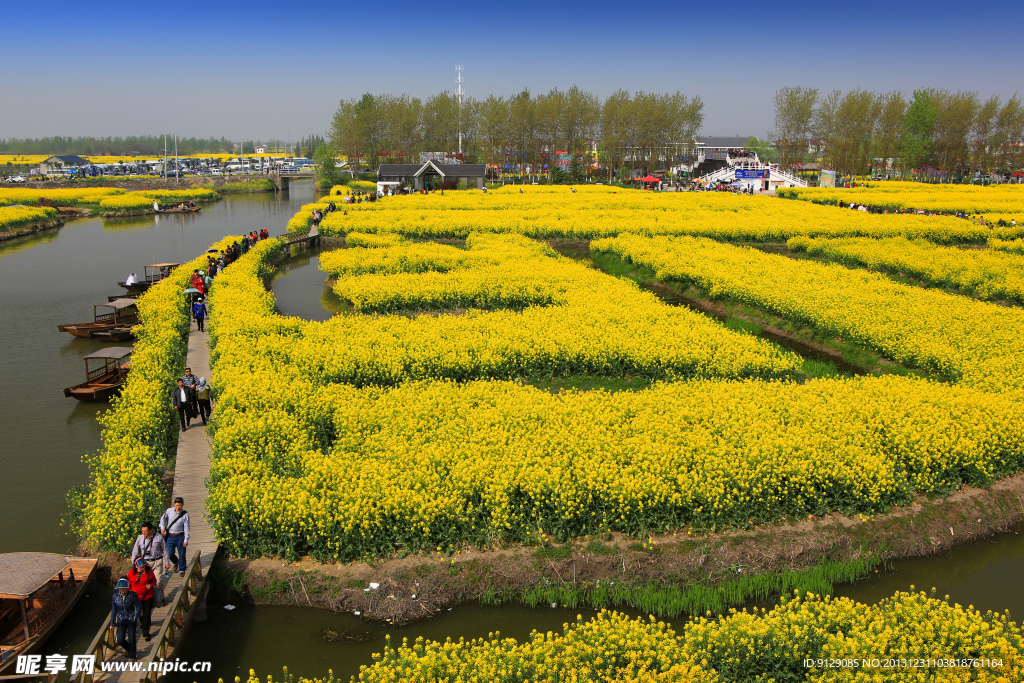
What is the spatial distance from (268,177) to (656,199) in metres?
80.9

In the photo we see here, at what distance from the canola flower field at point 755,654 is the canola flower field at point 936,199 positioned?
5353 centimetres

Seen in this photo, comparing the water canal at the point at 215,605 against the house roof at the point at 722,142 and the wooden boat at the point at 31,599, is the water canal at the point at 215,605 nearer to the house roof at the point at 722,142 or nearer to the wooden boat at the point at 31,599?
the wooden boat at the point at 31,599

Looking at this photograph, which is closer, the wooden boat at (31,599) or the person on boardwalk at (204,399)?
the wooden boat at (31,599)

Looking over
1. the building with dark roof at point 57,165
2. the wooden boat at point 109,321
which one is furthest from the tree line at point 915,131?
the building with dark roof at point 57,165

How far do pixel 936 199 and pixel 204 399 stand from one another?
70.9m

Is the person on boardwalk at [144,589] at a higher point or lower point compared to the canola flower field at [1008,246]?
lower

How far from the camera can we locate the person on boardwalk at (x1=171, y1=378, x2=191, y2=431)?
659 inches

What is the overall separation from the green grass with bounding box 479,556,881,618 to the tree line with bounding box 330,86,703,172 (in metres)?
106

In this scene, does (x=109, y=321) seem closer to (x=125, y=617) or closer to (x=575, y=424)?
(x=125, y=617)

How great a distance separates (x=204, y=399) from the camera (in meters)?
17.3

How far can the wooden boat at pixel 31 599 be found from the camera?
392 inches

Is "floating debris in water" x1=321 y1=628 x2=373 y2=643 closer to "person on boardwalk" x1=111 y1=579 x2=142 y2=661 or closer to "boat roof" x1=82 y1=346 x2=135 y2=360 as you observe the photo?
"person on boardwalk" x1=111 y1=579 x2=142 y2=661

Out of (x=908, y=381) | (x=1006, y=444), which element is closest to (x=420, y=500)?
(x=1006, y=444)

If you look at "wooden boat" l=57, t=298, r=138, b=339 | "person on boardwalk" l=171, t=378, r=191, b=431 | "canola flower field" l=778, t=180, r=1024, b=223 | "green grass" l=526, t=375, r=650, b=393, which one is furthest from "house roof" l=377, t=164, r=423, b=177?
"person on boardwalk" l=171, t=378, r=191, b=431
